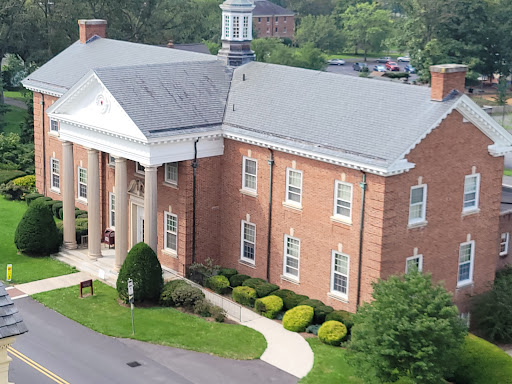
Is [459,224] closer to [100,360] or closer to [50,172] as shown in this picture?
[100,360]

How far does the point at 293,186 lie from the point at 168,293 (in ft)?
23.8

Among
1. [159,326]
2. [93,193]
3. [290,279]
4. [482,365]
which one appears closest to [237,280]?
[290,279]

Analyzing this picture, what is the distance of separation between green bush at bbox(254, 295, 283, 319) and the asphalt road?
4475mm

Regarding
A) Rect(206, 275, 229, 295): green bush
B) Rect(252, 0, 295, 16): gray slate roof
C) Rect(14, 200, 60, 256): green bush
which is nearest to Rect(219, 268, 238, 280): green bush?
Rect(206, 275, 229, 295): green bush

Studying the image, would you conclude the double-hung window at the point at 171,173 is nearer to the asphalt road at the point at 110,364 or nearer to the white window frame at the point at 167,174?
the white window frame at the point at 167,174

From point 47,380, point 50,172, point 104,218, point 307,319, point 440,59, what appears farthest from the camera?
point 440,59

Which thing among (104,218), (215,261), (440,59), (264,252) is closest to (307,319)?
(264,252)

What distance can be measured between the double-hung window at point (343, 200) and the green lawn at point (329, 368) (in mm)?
5534

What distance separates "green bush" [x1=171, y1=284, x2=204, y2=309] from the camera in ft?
133

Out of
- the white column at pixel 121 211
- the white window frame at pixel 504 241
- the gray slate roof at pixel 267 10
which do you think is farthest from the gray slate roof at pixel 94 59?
the gray slate roof at pixel 267 10

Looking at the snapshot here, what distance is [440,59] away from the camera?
366 ft

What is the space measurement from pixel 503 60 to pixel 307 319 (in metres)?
89.9

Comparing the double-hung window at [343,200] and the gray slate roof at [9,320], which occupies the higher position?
the gray slate roof at [9,320]

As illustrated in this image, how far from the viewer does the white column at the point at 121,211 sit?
43.9 metres
